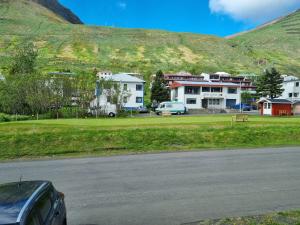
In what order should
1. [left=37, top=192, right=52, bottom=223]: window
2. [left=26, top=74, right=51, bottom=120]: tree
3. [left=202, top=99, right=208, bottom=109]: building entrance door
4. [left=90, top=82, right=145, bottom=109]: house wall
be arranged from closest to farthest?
[left=37, top=192, right=52, bottom=223]: window → [left=26, top=74, right=51, bottom=120]: tree → [left=90, top=82, right=145, bottom=109]: house wall → [left=202, top=99, right=208, bottom=109]: building entrance door

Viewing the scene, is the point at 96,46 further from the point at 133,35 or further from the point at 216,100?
the point at 216,100

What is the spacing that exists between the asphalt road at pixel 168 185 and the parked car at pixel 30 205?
117 inches

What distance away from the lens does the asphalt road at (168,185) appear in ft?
33.3

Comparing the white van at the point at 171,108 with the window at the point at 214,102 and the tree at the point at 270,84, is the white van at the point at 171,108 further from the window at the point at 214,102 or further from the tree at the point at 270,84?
the tree at the point at 270,84

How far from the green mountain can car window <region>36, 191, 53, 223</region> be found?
106446 millimetres

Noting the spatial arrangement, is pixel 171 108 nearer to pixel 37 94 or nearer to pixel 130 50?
pixel 37 94

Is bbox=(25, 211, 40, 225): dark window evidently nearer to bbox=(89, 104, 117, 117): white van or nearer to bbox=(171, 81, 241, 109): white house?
bbox=(89, 104, 117, 117): white van

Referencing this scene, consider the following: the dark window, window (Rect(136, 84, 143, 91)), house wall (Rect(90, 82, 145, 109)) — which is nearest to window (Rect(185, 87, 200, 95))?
window (Rect(136, 84, 143, 91))

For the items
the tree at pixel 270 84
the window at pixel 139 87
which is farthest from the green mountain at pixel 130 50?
the tree at pixel 270 84

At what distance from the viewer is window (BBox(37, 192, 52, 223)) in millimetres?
5711

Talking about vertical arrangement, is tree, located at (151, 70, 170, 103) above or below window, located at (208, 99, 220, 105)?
above

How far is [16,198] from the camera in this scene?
18.2 ft

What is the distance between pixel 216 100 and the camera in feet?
283

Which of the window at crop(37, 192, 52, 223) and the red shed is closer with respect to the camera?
the window at crop(37, 192, 52, 223)
